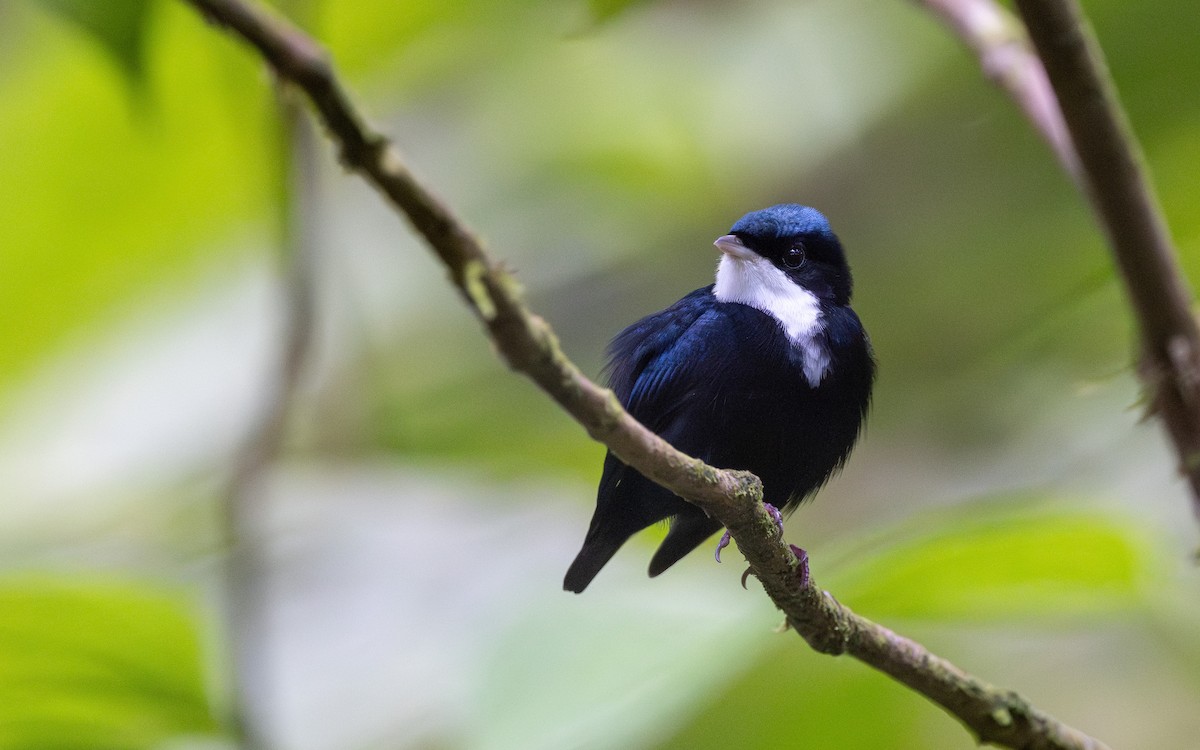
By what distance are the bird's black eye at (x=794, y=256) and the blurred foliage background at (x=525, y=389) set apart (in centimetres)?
75

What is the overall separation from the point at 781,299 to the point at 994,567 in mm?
1157

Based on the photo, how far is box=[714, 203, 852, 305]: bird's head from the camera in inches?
130

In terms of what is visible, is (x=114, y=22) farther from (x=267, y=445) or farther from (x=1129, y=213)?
(x=1129, y=213)

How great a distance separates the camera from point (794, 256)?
11.2 feet

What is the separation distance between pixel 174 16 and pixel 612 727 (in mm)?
2346

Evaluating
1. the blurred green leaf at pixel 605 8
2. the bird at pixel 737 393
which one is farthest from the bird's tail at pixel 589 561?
the blurred green leaf at pixel 605 8

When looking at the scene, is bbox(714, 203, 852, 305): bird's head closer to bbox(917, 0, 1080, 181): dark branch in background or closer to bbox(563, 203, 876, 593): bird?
bbox(563, 203, 876, 593): bird

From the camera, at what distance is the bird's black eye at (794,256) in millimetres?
3389

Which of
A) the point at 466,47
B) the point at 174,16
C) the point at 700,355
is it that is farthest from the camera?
the point at 466,47

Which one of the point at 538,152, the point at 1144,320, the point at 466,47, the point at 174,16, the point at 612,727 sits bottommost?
the point at 612,727

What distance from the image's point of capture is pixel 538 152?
489 cm

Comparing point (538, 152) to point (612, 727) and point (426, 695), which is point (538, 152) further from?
point (612, 727)

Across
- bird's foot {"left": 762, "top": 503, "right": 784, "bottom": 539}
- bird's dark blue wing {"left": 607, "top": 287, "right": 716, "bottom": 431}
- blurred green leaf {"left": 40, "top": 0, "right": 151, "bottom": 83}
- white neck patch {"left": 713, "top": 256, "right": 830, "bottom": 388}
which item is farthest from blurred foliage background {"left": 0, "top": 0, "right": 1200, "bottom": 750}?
white neck patch {"left": 713, "top": 256, "right": 830, "bottom": 388}

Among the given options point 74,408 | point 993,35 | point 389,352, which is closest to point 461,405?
point 389,352
